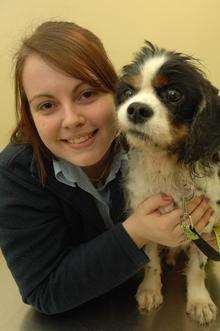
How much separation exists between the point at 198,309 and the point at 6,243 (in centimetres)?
56

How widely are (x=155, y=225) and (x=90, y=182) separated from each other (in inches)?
9.6

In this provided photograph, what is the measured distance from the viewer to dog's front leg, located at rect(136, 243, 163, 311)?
1.39 m

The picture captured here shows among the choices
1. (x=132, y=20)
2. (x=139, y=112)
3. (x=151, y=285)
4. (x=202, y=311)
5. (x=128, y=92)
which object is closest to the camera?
(x=139, y=112)

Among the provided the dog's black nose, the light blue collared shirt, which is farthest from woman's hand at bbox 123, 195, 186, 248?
the dog's black nose

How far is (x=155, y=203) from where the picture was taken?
1276mm

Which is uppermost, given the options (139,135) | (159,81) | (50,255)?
(159,81)

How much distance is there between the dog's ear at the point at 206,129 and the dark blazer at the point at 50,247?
11.1 inches

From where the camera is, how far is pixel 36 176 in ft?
4.25

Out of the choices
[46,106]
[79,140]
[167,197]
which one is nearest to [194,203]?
[167,197]

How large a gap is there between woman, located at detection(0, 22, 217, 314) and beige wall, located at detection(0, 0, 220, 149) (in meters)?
0.96

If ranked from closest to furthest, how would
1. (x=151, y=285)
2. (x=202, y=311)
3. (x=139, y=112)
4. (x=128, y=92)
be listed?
(x=139, y=112) → (x=128, y=92) → (x=202, y=311) → (x=151, y=285)

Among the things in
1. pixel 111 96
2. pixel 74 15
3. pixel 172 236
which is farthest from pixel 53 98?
pixel 74 15

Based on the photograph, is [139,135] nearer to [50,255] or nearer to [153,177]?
[153,177]

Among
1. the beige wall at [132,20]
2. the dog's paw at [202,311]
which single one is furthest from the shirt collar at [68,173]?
the beige wall at [132,20]
